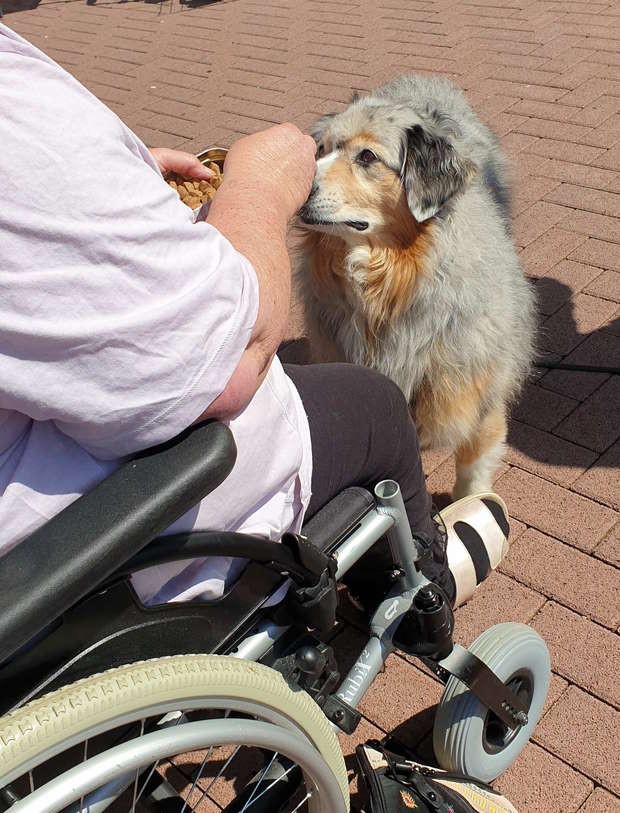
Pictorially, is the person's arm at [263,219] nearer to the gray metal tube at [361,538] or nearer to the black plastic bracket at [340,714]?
the gray metal tube at [361,538]

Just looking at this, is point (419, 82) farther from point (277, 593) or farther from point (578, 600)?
point (277, 593)

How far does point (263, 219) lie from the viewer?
1419 millimetres

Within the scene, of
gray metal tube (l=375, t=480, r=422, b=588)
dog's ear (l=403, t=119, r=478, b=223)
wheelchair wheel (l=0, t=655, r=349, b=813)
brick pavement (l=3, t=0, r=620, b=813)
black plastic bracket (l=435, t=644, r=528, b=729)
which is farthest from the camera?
dog's ear (l=403, t=119, r=478, b=223)

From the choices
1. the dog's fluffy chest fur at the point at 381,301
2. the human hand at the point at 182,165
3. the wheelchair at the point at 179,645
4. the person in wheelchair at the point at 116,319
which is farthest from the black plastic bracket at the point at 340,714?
the dog's fluffy chest fur at the point at 381,301

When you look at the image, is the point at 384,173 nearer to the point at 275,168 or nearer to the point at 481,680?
the point at 275,168

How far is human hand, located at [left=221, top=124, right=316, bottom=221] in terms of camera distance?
1479mm

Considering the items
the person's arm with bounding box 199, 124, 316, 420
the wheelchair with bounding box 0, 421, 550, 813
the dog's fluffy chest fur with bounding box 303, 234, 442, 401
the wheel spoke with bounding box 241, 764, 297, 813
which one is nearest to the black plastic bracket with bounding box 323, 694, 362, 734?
the wheelchair with bounding box 0, 421, 550, 813

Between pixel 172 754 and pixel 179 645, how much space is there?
23cm

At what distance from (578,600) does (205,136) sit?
12.9ft

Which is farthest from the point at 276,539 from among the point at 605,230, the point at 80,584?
the point at 605,230

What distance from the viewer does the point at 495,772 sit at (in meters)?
2.00

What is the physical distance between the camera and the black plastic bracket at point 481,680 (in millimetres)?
1789

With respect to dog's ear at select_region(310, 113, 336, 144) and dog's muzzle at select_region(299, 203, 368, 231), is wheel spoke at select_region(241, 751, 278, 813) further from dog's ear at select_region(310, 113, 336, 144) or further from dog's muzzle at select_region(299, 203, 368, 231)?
dog's ear at select_region(310, 113, 336, 144)

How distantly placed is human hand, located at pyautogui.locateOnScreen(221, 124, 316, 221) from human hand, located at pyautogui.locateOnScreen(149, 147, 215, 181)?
14 centimetres
